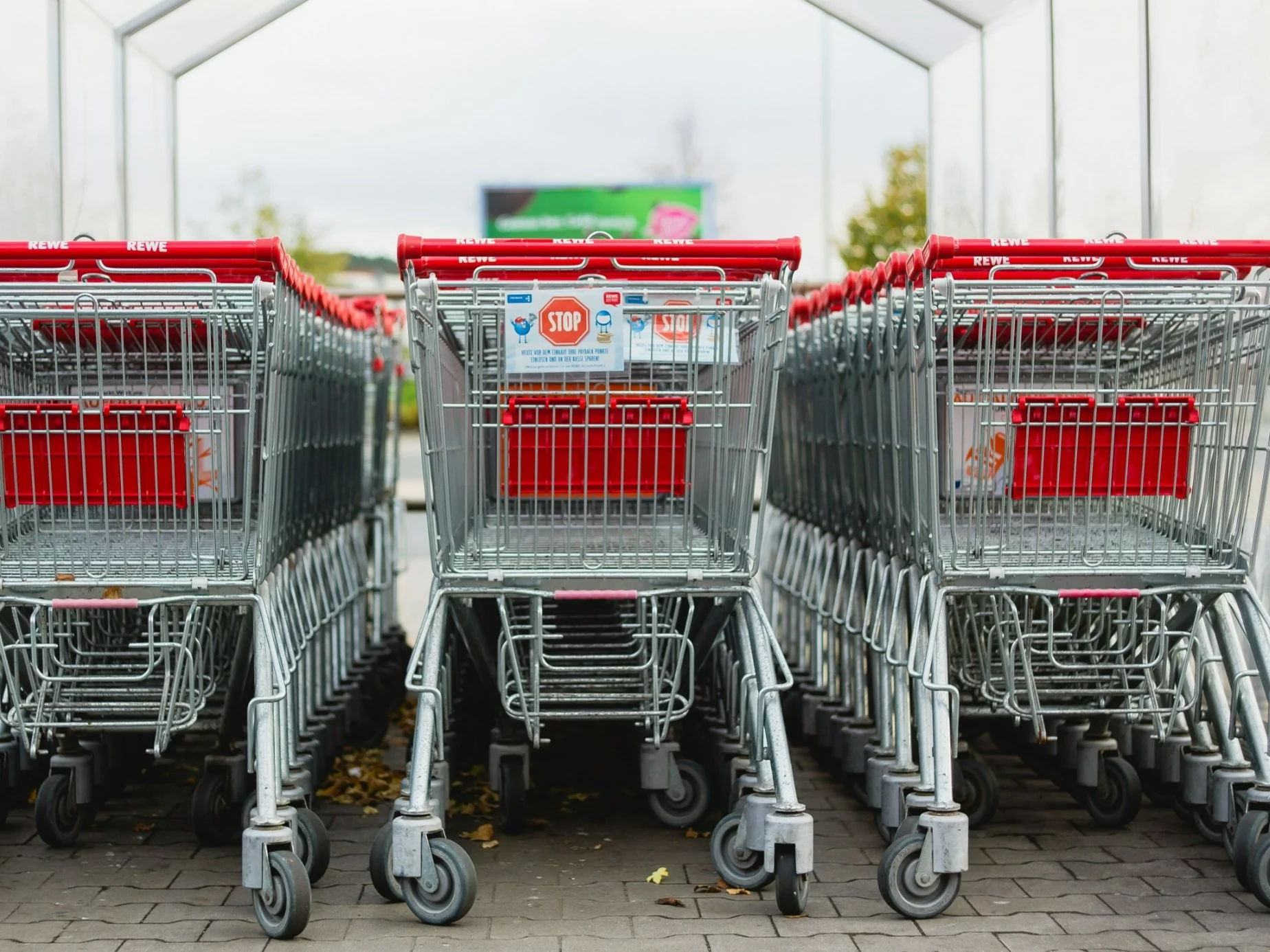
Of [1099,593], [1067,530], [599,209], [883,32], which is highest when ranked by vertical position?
[599,209]

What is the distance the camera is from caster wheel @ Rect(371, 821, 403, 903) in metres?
4.00

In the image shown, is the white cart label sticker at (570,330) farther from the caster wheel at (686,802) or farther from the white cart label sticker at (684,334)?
the caster wheel at (686,802)

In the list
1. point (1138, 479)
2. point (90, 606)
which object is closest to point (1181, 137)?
point (1138, 479)

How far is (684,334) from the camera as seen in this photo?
4305mm

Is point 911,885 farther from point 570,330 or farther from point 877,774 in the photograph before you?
point 570,330

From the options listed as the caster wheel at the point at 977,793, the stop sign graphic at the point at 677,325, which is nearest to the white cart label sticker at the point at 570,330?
the stop sign graphic at the point at 677,325

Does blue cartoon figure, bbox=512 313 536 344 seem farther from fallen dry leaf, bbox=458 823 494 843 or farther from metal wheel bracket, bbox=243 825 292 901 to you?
fallen dry leaf, bbox=458 823 494 843

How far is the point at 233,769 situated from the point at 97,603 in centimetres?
86

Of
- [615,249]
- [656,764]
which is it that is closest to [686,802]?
[656,764]

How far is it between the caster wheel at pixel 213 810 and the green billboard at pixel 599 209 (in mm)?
22604

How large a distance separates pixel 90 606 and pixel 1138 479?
2.99 meters

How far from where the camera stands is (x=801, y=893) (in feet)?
12.9

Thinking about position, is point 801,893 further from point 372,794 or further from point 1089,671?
point 372,794

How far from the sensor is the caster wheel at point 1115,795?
15.7 feet
